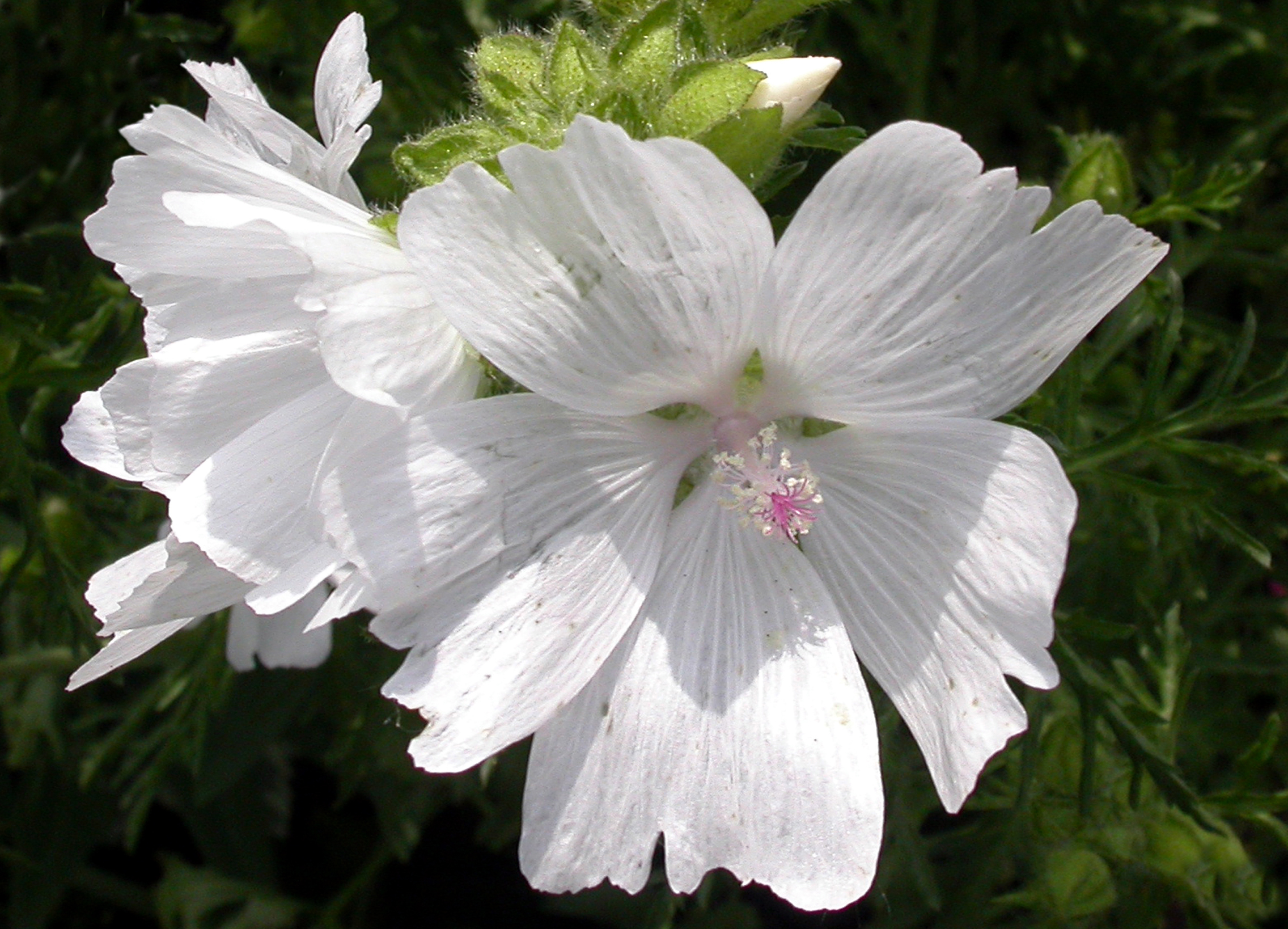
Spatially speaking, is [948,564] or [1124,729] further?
[1124,729]

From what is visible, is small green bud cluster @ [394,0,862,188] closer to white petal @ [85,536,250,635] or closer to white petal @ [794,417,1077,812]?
white petal @ [794,417,1077,812]

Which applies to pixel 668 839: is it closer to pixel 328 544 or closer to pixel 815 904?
pixel 815 904

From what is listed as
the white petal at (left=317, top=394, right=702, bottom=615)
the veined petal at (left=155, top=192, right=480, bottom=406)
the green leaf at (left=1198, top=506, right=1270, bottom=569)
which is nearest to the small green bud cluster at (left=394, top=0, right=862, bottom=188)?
the veined petal at (left=155, top=192, right=480, bottom=406)

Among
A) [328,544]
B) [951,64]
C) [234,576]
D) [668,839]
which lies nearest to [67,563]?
[234,576]

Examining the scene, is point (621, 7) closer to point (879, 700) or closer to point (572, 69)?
point (572, 69)

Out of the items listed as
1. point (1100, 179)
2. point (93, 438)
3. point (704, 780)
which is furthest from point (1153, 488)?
point (93, 438)
